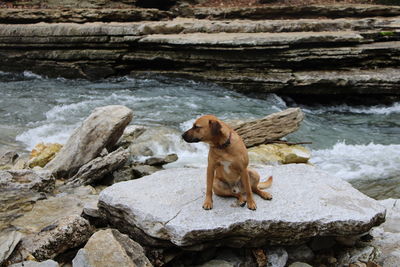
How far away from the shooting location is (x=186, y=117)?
34.4 ft

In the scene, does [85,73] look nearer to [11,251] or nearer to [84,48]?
[84,48]

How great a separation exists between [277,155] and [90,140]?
310cm

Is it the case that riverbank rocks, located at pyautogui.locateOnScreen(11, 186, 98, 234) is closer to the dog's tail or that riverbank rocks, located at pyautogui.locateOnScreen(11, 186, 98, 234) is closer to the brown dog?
the brown dog

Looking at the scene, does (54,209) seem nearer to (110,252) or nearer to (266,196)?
(110,252)

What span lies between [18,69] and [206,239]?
14.6 meters

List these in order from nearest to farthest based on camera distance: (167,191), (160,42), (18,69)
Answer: (167,191) → (160,42) → (18,69)

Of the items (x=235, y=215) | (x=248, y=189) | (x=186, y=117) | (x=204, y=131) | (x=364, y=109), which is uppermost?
(x=204, y=131)

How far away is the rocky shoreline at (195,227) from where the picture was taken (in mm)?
3584

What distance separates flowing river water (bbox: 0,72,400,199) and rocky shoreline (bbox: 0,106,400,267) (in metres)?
2.73

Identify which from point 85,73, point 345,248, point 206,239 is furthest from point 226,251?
point 85,73

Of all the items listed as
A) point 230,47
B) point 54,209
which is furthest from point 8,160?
point 230,47

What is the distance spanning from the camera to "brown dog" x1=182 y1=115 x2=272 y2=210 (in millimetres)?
3604

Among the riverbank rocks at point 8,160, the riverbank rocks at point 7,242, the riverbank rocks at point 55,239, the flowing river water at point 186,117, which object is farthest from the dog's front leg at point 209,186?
the riverbank rocks at point 8,160

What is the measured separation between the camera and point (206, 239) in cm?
362
